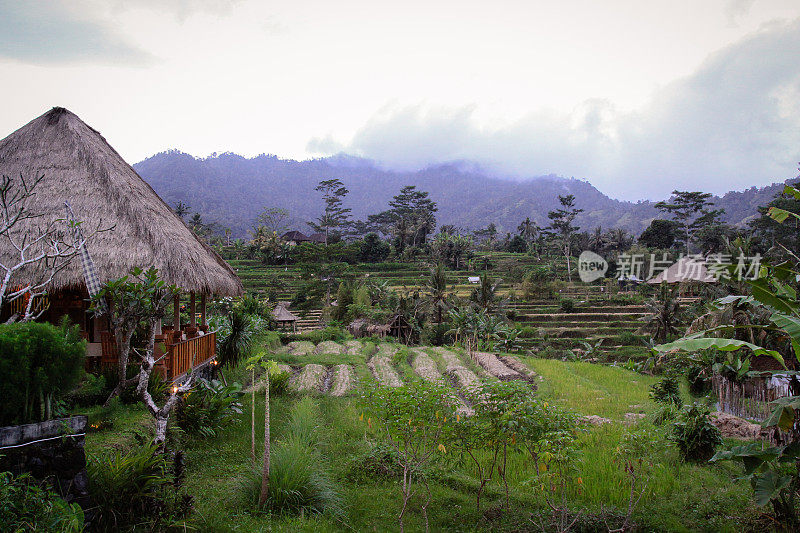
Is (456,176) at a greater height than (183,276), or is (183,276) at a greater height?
(456,176)

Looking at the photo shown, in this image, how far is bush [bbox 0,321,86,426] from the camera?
10.4 feet

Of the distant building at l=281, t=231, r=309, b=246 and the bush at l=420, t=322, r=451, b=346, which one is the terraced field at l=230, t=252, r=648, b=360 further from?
the distant building at l=281, t=231, r=309, b=246

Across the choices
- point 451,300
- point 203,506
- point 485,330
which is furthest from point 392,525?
point 451,300

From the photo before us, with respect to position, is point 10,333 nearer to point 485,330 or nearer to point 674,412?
point 674,412

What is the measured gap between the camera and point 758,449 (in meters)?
3.74

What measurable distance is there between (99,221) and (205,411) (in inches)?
141

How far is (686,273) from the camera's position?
32.9m

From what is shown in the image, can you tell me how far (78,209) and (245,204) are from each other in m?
110

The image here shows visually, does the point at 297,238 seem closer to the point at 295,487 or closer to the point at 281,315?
the point at 281,315

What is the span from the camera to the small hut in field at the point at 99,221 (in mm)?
7031

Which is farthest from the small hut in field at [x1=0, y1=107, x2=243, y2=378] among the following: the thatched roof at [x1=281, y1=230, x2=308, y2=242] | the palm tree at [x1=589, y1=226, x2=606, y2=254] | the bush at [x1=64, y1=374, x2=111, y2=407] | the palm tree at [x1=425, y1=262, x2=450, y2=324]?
the palm tree at [x1=589, y1=226, x2=606, y2=254]

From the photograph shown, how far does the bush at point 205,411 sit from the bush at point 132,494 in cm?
249
